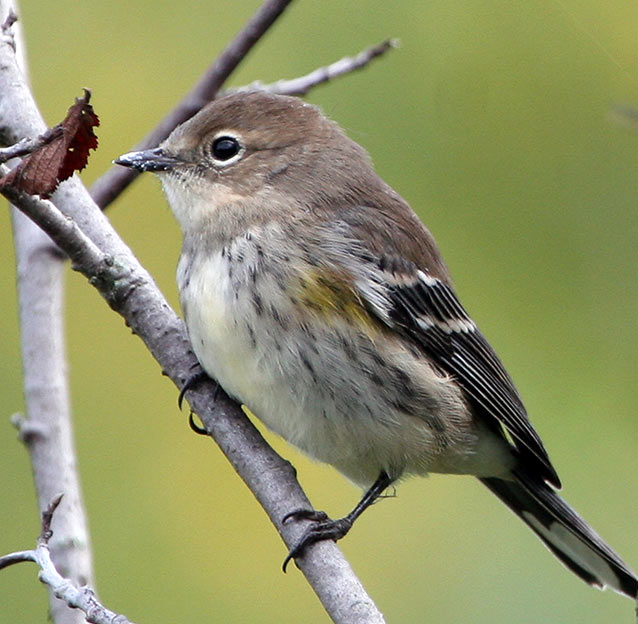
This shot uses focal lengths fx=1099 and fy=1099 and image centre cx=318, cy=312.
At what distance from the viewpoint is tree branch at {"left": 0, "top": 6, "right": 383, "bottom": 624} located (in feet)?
9.40

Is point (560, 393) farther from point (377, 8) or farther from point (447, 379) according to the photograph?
point (377, 8)

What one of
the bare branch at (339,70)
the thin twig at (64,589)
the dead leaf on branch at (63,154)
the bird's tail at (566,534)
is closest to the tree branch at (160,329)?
the dead leaf on branch at (63,154)

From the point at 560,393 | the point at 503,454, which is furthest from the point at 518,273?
the point at 503,454

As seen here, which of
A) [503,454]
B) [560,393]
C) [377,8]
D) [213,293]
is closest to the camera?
[213,293]

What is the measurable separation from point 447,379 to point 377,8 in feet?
7.52

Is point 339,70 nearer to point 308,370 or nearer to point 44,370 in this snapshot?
point 308,370

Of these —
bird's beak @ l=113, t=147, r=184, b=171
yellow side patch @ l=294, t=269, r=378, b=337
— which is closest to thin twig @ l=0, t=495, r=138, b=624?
yellow side patch @ l=294, t=269, r=378, b=337

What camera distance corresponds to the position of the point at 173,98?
570cm

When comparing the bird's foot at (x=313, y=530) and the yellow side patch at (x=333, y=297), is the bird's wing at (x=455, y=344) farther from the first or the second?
the bird's foot at (x=313, y=530)

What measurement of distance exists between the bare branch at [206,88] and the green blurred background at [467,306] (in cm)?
103

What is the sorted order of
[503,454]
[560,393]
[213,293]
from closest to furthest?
1. [213,293]
2. [503,454]
3. [560,393]

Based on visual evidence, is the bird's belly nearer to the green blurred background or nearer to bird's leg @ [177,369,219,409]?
bird's leg @ [177,369,219,409]

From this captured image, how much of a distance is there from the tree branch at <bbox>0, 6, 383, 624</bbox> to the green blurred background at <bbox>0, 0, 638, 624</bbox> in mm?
1497

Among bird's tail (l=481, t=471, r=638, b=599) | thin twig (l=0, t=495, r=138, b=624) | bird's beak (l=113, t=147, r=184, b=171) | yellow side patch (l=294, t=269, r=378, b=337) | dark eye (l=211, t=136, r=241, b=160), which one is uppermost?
dark eye (l=211, t=136, r=241, b=160)
